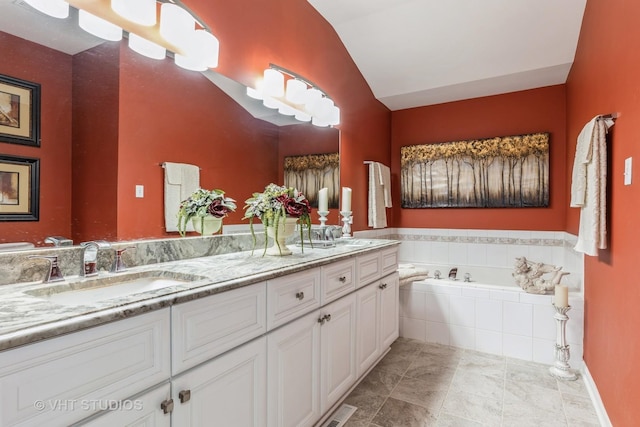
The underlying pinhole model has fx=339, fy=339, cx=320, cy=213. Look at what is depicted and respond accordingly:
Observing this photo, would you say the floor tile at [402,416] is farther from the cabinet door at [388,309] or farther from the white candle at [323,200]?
the white candle at [323,200]

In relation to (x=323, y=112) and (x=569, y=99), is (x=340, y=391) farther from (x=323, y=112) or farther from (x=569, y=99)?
(x=569, y=99)

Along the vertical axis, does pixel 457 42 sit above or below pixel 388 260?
above

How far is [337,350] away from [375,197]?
6.54 ft

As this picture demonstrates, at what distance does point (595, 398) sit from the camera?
6.52 ft

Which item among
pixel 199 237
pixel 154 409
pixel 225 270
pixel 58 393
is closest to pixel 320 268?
pixel 225 270

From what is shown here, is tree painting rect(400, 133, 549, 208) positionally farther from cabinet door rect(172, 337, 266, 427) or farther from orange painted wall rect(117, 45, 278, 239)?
cabinet door rect(172, 337, 266, 427)

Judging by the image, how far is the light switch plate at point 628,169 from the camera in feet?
4.85

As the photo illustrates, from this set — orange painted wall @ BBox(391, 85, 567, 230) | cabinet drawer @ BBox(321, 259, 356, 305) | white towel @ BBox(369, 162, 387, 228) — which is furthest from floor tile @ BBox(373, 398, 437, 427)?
orange painted wall @ BBox(391, 85, 567, 230)

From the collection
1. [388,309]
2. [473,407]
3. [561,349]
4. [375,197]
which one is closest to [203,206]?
[388,309]

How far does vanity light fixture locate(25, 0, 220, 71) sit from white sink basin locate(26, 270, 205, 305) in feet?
3.02

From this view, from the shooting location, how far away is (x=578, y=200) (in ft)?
6.56

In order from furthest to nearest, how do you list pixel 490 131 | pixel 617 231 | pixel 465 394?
pixel 490 131
pixel 465 394
pixel 617 231

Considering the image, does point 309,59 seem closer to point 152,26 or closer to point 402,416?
point 152,26

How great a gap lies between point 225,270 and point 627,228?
1766mm
